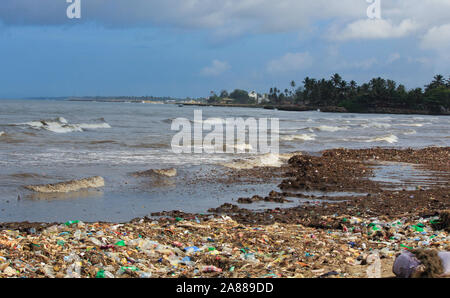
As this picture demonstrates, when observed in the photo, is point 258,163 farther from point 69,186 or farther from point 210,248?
point 210,248

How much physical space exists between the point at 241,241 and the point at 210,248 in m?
0.61

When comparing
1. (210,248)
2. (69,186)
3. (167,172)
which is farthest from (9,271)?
(167,172)

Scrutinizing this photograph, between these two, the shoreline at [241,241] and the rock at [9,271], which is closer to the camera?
the rock at [9,271]

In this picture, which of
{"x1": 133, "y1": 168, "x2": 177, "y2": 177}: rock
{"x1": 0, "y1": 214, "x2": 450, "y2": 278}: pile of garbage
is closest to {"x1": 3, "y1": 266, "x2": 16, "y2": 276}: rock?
{"x1": 0, "y1": 214, "x2": 450, "y2": 278}: pile of garbage

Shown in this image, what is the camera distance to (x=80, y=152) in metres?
18.8

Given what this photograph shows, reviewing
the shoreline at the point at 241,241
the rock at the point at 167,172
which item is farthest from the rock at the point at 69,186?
the shoreline at the point at 241,241

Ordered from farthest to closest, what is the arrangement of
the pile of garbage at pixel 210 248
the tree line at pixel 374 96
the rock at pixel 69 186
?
the tree line at pixel 374 96 → the rock at pixel 69 186 → the pile of garbage at pixel 210 248

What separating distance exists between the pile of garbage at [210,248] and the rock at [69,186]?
140 inches

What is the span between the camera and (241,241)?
6.58m

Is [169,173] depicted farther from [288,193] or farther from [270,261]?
[270,261]

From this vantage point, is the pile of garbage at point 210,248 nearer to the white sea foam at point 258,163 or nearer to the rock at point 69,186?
the rock at point 69,186

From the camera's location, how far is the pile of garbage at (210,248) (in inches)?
200
